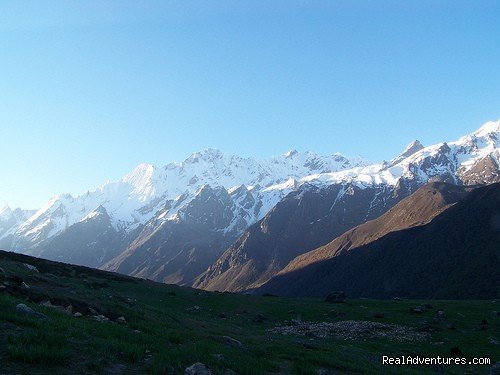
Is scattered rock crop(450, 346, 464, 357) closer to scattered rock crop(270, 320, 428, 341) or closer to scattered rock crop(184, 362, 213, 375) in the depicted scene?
scattered rock crop(270, 320, 428, 341)

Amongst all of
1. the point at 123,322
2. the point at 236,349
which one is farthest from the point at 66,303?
the point at 236,349

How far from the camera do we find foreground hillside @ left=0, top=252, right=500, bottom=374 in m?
14.9

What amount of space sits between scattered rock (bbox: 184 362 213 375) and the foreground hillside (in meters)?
Answer: 0.41

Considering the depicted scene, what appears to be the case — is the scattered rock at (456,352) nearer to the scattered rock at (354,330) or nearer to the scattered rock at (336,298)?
the scattered rock at (354,330)

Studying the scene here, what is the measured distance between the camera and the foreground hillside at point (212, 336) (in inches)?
585

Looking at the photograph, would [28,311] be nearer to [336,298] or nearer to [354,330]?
[354,330]

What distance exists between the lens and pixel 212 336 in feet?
83.0

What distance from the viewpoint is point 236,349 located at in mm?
22000

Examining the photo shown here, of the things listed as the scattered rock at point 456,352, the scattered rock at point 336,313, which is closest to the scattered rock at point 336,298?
the scattered rock at point 336,313

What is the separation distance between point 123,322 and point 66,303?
4.85 m

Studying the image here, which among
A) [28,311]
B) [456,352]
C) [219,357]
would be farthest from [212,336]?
[456,352]

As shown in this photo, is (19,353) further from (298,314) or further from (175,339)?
(298,314)

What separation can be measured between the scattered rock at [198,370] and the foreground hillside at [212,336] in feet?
1.34

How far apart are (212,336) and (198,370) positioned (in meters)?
10.3
